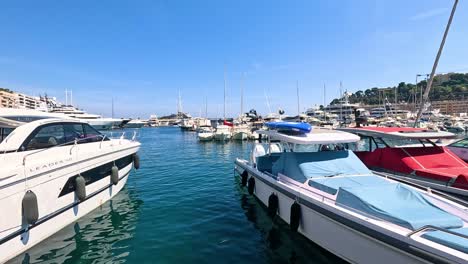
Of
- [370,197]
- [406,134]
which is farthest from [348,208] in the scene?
[406,134]

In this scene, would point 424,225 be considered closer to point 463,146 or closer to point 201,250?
point 201,250

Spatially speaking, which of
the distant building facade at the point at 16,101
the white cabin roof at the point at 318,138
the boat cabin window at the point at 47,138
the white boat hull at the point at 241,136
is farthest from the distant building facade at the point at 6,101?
the white cabin roof at the point at 318,138

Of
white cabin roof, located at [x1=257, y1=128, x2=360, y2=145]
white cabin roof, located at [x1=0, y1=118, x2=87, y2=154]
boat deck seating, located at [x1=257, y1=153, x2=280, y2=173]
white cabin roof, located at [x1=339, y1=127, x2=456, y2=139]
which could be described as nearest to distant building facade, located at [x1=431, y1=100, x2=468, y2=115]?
white cabin roof, located at [x1=339, y1=127, x2=456, y2=139]

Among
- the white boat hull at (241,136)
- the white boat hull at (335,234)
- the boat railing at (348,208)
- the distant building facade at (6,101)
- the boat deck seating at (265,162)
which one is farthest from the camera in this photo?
the distant building facade at (6,101)

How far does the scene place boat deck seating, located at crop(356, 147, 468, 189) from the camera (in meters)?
7.87

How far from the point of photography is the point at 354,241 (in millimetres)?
4789

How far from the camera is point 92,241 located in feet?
21.6

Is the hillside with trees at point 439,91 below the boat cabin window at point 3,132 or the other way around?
the other way around

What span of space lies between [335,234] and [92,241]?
19.1 ft

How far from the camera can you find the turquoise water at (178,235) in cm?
589

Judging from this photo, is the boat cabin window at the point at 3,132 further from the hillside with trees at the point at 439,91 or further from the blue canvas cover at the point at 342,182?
the hillside with trees at the point at 439,91

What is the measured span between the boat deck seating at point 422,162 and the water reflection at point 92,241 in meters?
8.73

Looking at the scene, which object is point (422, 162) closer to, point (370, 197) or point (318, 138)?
point (318, 138)

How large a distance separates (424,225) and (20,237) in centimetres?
770
